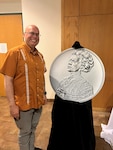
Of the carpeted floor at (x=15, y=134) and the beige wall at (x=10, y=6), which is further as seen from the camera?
the beige wall at (x=10, y=6)

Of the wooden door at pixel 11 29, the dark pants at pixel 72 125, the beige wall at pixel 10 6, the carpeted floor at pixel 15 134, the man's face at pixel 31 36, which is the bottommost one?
the carpeted floor at pixel 15 134

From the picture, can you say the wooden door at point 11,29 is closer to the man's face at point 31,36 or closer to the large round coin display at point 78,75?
the man's face at point 31,36

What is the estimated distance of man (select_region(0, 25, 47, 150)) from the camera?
1.38m

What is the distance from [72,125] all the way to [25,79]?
61 cm

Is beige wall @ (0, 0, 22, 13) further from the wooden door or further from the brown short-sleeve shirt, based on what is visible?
the brown short-sleeve shirt

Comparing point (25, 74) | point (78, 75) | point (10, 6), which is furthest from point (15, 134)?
point (10, 6)

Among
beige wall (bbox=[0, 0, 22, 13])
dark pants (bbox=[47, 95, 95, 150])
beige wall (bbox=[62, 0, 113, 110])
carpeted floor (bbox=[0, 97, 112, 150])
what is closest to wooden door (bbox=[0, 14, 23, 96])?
beige wall (bbox=[0, 0, 22, 13])

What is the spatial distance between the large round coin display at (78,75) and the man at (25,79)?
18 centimetres

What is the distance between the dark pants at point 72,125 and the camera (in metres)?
1.47

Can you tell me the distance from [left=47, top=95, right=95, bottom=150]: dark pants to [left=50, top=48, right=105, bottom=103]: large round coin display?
0.31 ft

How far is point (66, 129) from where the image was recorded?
1548 mm

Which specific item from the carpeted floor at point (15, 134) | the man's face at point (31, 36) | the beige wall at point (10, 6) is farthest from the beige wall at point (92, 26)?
the man's face at point (31, 36)

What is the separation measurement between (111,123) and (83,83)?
438mm

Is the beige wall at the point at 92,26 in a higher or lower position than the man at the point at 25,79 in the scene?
higher
